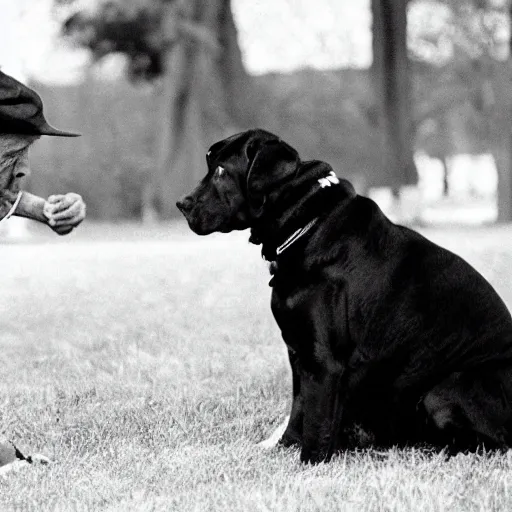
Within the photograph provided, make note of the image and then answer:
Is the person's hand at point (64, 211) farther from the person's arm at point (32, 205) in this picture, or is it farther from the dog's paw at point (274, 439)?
the dog's paw at point (274, 439)

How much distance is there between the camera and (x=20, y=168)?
3.94m

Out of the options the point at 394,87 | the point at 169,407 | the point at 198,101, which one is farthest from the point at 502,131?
A: the point at 169,407

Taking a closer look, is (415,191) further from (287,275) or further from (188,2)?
(287,275)

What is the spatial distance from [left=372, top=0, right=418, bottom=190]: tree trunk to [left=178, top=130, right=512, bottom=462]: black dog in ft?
52.7

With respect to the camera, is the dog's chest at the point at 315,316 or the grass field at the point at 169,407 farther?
the dog's chest at the point at 315,316

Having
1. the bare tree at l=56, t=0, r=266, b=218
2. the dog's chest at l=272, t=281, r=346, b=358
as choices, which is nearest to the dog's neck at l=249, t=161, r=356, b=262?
the dog's chest at l=272, t=281, r=346, b=358

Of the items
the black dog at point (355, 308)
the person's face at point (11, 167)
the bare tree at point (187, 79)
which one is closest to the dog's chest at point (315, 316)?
the black dog at point (355, 308)

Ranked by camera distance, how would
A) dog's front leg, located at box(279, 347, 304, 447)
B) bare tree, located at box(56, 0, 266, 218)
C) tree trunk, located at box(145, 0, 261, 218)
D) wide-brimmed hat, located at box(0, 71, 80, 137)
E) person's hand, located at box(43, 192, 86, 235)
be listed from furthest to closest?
1. tree trunk, located at box(145, 0, 261, 218)
2. bare tree, located at box(56, 0, 266, 218)
3. dog's front leg, located at box(279, 347, 304, 447)
4. person's hand, located at box(43, 192, 86, 235)
5. wide-brimmed hat, located at box(0, 71, 80, 137)

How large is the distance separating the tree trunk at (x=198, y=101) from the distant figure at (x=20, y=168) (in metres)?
13.5

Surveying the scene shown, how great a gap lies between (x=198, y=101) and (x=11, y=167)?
1440cm

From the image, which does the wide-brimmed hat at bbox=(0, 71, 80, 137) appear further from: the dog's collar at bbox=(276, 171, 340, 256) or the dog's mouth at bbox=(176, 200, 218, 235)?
the dog's collar at bbox=(276, 171, 340, 256)

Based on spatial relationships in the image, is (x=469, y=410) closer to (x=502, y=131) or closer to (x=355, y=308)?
(x=355, y=308)

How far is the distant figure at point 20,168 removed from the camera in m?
3.79

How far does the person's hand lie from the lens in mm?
4000
